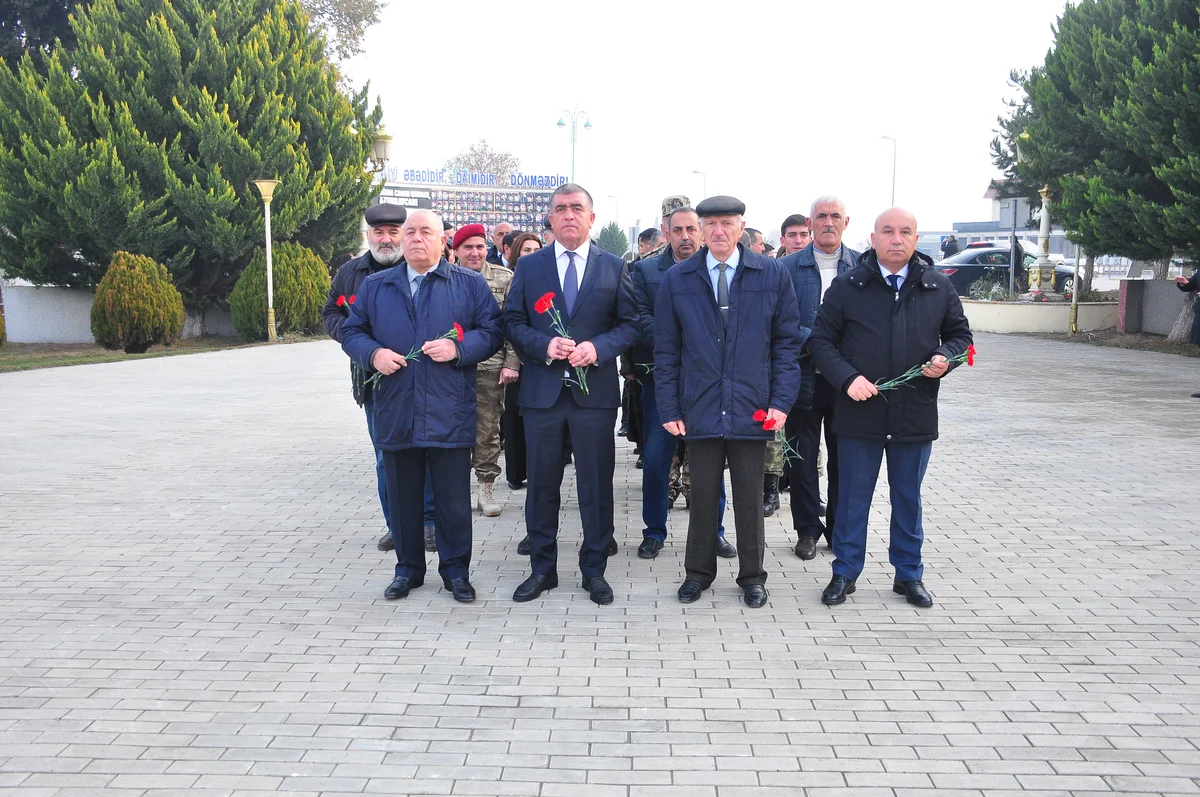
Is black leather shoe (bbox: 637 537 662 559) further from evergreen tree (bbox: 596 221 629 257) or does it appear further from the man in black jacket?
evergreen tree (bbox: 596 221 629 257)

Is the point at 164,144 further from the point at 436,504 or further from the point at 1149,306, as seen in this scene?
the point at 1149,306

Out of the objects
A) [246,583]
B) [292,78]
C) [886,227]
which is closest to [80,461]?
[246,583]

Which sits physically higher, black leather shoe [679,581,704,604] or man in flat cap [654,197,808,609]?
man in flat cap [654,197,808,609]

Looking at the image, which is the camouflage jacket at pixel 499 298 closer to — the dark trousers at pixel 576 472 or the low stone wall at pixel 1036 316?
the dark trousers at pixel 576 472

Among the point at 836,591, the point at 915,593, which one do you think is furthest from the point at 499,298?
the point at 915,593

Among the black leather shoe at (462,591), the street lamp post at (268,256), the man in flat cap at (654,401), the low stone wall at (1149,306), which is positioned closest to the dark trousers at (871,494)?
the man in flat cap at (654,401)

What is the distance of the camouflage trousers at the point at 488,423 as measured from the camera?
7.07 metres

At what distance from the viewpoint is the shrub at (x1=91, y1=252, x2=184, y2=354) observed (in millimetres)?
21859

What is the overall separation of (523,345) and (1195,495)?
5440 millimetres

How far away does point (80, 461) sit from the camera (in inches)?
367

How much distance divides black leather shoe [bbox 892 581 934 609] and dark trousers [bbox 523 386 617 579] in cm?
153

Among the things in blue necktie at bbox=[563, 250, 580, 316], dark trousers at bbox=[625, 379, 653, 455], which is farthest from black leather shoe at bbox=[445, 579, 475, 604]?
dark trousers at bbox=[625, 379, 653, 455]

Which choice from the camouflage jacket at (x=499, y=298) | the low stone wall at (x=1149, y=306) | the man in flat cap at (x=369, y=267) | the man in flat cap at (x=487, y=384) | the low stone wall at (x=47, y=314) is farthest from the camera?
the low stone wall at (x=47, y=314)

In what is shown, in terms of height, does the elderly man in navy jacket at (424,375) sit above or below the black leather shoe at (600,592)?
above
